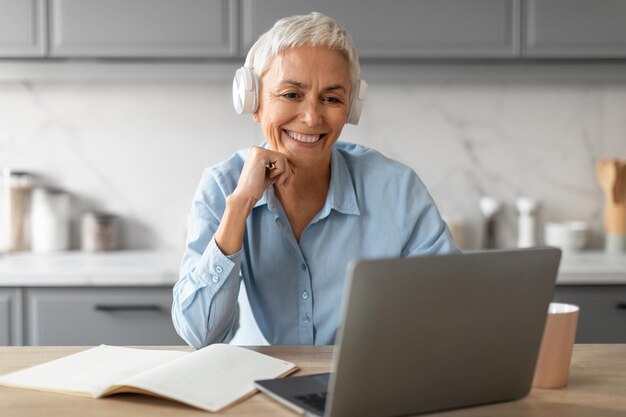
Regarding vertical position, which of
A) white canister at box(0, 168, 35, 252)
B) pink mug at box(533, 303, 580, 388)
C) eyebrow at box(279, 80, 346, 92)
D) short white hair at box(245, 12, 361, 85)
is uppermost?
short white hair at box(245, 12, 361, 85)

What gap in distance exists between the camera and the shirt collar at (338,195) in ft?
6.04

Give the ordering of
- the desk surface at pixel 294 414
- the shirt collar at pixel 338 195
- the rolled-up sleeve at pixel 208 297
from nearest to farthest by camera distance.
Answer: the desk surface at pixel 294 414 → the rolled-up sleeve at pixel 208 297 → the shirt collar at pixel 338 195

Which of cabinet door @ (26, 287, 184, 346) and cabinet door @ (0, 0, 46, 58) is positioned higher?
cabinet door @ (0, 0, 46, 58)

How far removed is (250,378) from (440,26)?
1894 millimetres

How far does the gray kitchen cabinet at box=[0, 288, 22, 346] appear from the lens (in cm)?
271

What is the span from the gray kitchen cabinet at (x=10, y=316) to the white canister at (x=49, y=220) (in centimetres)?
45

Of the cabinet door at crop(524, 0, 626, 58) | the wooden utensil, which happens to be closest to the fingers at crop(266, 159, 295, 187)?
the cabinet door at crop(524, 0, 626, 58)

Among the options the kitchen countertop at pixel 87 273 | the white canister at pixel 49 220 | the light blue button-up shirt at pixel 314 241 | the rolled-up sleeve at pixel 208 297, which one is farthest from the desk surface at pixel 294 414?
the white canister at pixel 49 220

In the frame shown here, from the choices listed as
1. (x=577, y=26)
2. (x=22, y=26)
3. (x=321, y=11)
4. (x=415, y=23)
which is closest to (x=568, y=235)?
(x=577, y=26)

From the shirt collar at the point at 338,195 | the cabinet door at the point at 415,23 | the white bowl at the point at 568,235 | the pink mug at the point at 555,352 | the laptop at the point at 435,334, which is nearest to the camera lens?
the laptop at the point at 435,334

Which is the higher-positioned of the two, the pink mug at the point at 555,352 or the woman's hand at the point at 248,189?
the woman's hand at the point at 248,189

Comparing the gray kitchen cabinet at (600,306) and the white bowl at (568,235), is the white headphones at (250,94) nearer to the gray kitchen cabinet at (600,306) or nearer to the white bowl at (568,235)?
the gray kitchen cabinet at (600,306)

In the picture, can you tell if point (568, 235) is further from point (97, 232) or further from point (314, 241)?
point (97, 232)

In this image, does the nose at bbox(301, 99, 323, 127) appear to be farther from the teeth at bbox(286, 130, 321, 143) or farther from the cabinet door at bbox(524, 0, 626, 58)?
the cabinet door at bbox(524, 0, 626, 58)
